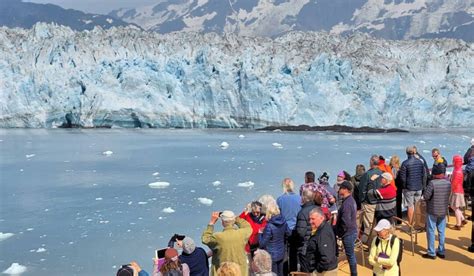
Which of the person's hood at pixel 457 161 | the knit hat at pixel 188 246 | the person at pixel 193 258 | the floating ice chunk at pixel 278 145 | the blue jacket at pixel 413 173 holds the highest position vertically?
the person's hood at pixel 457 161

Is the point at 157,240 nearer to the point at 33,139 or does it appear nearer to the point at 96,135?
the point at 33,139

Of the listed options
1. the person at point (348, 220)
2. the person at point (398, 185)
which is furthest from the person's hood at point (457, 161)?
the person at point (348, 220)

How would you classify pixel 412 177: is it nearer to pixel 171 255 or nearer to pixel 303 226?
pixel 303 226

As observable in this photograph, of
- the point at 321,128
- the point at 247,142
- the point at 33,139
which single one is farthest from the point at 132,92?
the point at 321,128

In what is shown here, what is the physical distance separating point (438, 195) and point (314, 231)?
1915 millimetres

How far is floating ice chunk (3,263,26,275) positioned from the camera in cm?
629

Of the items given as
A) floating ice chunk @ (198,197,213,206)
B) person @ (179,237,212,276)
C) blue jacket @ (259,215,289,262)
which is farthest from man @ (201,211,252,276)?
floating ice chunk @ (198,197,213,206)

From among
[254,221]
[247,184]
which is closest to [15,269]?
[254,221]

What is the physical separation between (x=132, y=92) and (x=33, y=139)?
273 inches

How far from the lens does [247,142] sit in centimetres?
2545

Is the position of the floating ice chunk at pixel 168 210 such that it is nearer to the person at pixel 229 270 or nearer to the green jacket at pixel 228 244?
the green jacket at pixel 228 244

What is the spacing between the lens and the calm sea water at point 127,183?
7.40 metres

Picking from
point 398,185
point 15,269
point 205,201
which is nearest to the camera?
point 398,185

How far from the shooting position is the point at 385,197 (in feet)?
15.8
